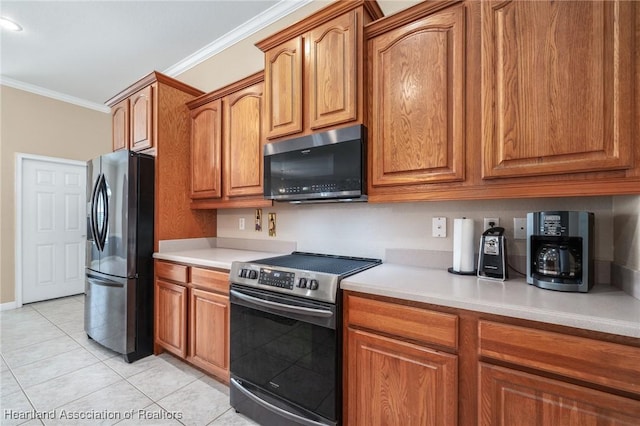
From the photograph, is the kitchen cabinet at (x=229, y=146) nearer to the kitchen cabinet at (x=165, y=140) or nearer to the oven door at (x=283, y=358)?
the kitchen cabinet at (x=165, y=140)

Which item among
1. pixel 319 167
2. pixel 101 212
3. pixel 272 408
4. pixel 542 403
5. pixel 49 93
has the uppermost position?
pixel 49 93

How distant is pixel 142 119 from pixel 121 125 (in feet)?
1.67

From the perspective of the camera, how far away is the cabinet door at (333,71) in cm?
163

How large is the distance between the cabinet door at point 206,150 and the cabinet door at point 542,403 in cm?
228

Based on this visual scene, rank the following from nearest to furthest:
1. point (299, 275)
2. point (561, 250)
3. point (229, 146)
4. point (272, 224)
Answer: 1. point (561, 250)
2. point (299, 275)
3. point (229, 146)
4. point (272, 224)

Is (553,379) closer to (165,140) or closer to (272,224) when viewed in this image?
(272,224)

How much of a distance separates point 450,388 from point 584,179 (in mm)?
1020

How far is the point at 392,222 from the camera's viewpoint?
1.87 metres

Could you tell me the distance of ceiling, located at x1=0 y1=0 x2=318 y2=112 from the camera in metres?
2.42

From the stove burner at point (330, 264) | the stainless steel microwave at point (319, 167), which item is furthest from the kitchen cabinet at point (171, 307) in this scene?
the stainless steel microwave at point (319, 167)

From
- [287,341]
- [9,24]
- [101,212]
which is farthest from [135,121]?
[287,341]

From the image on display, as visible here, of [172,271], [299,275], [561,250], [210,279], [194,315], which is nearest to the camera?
[561,250]

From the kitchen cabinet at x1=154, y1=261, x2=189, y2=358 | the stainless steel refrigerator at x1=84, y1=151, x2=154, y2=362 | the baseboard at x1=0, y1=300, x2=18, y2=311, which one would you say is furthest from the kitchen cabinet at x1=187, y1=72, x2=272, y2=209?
the baseboard at x1=0, y1=300, x2=18, y2=311

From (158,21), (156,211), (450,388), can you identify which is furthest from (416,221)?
(158,21)
